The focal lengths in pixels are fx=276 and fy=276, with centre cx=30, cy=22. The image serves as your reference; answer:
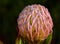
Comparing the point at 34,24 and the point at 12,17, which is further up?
the point at 12,17

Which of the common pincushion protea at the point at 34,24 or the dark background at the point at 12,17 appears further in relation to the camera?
the dark background at the point at 12,17

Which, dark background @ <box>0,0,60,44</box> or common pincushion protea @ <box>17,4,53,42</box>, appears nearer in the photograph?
common pincushion protea @ <box>17,4,53,42</box>

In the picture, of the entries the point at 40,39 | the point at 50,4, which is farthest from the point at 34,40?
the point at 50,4

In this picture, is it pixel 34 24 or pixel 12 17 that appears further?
pixel 12 17
